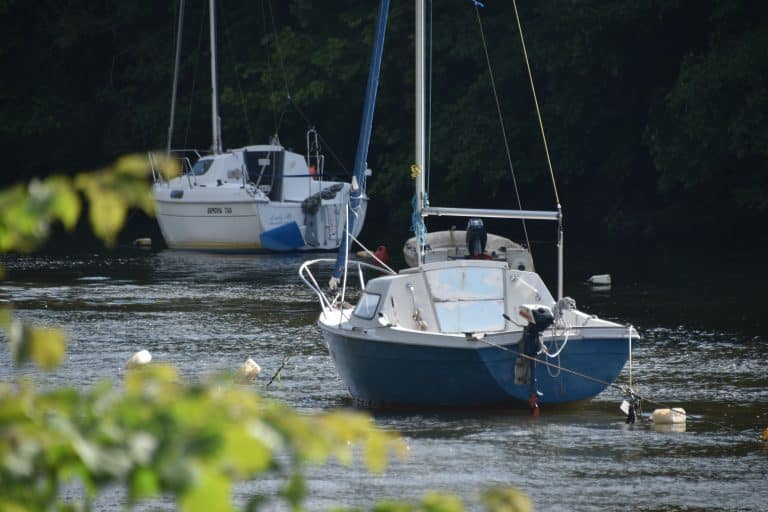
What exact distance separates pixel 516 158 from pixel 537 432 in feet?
94.8

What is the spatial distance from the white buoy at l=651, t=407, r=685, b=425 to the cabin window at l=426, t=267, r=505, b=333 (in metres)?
2.17

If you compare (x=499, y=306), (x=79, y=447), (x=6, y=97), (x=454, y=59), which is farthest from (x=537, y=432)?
(x=6, y=97)

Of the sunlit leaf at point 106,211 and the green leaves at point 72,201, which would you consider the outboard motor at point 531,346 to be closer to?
the green leaves at point 72,201

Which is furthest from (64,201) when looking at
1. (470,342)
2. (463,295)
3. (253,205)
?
(253,205)

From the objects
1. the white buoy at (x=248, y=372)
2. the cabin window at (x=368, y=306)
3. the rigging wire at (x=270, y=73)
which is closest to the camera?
the cabin window at (x=368, y=306)

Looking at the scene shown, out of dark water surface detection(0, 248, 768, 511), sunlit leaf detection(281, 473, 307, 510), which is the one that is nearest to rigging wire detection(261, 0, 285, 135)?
dark water surface detection(0, 248, 768, 511)

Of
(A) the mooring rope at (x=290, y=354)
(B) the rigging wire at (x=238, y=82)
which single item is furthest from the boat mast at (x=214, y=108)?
(A) the mooring rope at (x=290, y=354)

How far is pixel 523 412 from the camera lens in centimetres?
1584

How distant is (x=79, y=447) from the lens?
12.0 feet

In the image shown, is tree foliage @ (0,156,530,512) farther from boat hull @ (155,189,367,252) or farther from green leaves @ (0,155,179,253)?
boat hull @ (155,189,367,252)

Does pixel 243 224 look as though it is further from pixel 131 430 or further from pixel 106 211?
pixel 131 430

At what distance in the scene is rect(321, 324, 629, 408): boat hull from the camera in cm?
1525

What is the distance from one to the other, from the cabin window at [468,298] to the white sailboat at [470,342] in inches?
0.4

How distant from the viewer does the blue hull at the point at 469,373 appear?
1527cm
